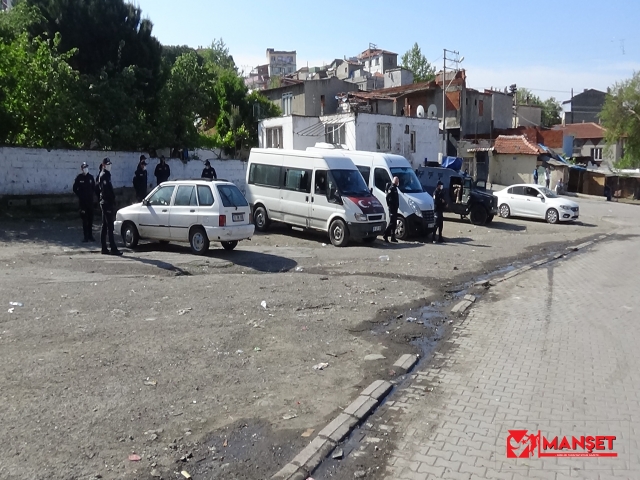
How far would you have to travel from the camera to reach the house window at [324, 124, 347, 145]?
32.9m

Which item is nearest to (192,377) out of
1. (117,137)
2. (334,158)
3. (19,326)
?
(19,326)

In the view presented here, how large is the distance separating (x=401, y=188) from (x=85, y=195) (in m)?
9.64

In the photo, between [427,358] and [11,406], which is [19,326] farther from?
[427,358]

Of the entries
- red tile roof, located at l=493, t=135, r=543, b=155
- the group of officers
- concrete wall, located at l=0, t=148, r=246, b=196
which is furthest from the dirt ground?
red tile roof, located at l=493, t=135, r=543, b=155

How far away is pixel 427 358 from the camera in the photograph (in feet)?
25.1

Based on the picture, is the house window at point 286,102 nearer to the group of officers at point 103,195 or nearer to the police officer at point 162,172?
the police officer at point 162,172

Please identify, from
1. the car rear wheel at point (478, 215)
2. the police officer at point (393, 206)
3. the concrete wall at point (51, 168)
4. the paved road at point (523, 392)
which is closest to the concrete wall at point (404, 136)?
the car rear wheel at point (478, 215)

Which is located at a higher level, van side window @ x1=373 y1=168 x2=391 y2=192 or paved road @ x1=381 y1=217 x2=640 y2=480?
van side window @ x1=373 y1=168 x2=391 y2=192

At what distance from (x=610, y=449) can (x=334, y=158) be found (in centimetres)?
1328

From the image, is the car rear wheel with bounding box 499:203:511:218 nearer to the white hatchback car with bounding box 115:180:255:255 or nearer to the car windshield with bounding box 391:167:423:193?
the car windshield with bounding box 391:167:423:193

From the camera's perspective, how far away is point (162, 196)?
49.1 ft

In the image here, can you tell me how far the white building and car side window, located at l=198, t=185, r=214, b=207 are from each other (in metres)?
18.7

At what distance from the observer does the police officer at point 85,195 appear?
15.4 metres

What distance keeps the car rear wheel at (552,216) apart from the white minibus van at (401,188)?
8.63m
